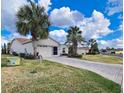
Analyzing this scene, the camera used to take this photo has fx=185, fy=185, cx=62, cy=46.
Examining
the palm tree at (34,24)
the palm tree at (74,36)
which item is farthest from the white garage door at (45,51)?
the palm tree at (74,36)

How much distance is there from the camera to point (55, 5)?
3.65 meters

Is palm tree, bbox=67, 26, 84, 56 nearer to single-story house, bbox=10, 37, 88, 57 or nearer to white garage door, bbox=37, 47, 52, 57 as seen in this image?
Answer: single-story house, bbox=10, 37, 88, 57

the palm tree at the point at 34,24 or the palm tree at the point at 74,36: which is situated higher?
the palm tree at the point at 34,24

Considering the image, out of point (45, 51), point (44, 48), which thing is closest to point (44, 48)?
point (44, 48)

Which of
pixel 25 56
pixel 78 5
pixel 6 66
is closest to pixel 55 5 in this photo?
pixel 78 5

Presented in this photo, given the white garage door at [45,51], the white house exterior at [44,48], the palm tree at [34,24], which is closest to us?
the palm tree at [34,24]

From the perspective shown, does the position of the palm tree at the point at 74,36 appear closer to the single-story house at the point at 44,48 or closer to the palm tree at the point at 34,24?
the single-story house at the point at 44,48

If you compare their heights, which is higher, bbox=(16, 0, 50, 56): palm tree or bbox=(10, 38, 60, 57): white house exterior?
bbox=(16, 0, 50, 56): palm tree

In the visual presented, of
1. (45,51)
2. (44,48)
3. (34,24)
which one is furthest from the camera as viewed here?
(45,51)

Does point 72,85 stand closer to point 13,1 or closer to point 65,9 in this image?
point 65,9

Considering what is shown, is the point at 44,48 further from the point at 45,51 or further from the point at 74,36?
the point at 74,36

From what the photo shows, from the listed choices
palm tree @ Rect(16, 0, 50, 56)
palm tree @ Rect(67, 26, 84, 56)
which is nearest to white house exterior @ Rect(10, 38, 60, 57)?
palm tree @ Rect(16, 0, 50, 56)

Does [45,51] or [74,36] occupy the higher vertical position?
[74,36]

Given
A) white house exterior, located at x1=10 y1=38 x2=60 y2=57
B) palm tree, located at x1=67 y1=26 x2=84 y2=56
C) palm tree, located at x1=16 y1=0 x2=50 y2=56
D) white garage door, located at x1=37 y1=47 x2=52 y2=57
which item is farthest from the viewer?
white garage door, located at x1=37 y1=47 x2=52 y2=57
